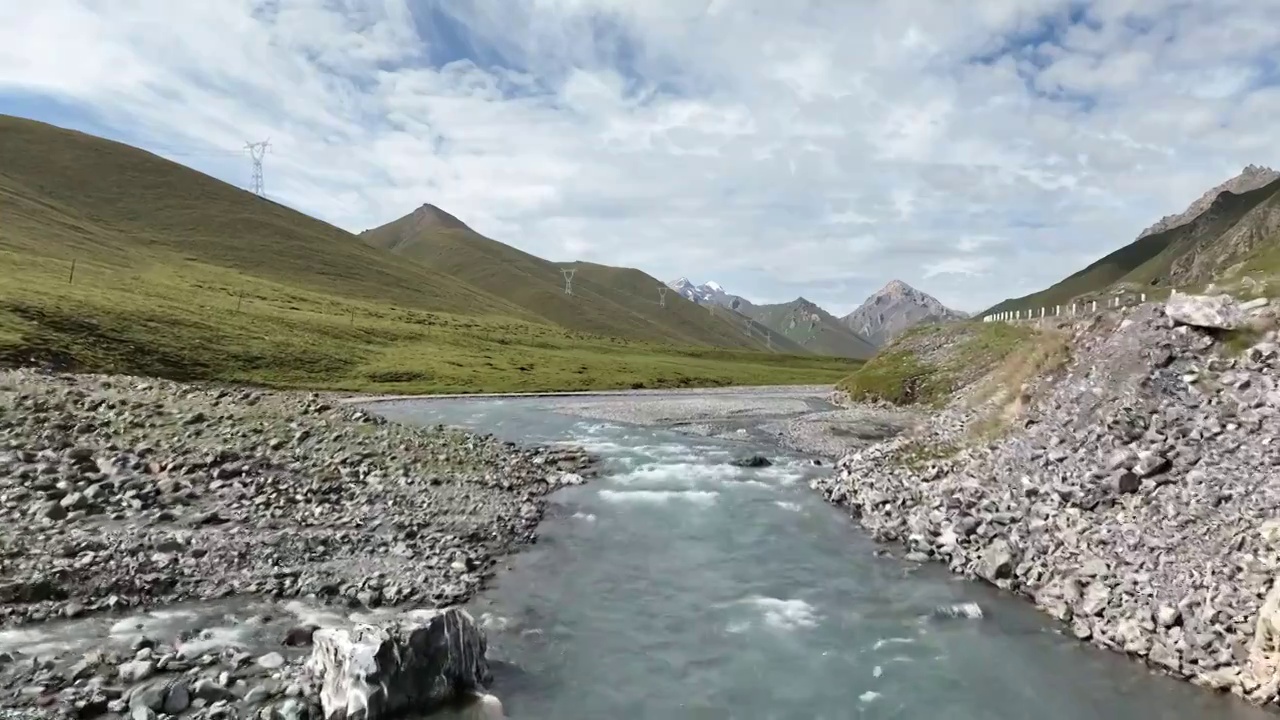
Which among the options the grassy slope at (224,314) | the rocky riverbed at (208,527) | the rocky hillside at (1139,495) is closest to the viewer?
the rocky riverbed at (208,527)

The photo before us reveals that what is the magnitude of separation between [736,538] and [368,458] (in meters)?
17.2

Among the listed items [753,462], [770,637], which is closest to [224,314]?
[753,462]

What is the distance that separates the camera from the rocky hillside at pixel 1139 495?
15.1 metres

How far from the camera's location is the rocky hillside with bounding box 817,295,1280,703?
15.1 meters

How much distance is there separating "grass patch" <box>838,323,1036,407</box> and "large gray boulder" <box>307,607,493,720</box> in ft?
182

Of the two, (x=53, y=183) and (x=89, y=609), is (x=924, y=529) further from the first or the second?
(x=53, y=183)

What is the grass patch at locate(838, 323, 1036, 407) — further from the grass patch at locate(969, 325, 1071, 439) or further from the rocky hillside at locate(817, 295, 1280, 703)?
the rocky hillside at locate(817, 295, 1280, 703)

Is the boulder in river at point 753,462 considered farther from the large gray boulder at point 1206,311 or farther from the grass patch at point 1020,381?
the large gray boulder at point 1206,311

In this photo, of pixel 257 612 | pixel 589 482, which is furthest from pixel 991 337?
pixel 257 612

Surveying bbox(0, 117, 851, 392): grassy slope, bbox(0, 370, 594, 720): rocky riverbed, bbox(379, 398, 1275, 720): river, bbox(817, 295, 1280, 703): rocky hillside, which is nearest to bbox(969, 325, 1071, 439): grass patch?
bbox(817, 295, 1280, 703): rocky hillside

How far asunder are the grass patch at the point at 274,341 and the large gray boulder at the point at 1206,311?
222 feet

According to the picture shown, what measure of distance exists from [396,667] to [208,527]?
1275cm

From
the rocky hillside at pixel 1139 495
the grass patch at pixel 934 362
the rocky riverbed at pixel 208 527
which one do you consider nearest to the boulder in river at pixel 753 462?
the rocky riverbed at pixel 208 527

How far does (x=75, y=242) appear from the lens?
426 ft
